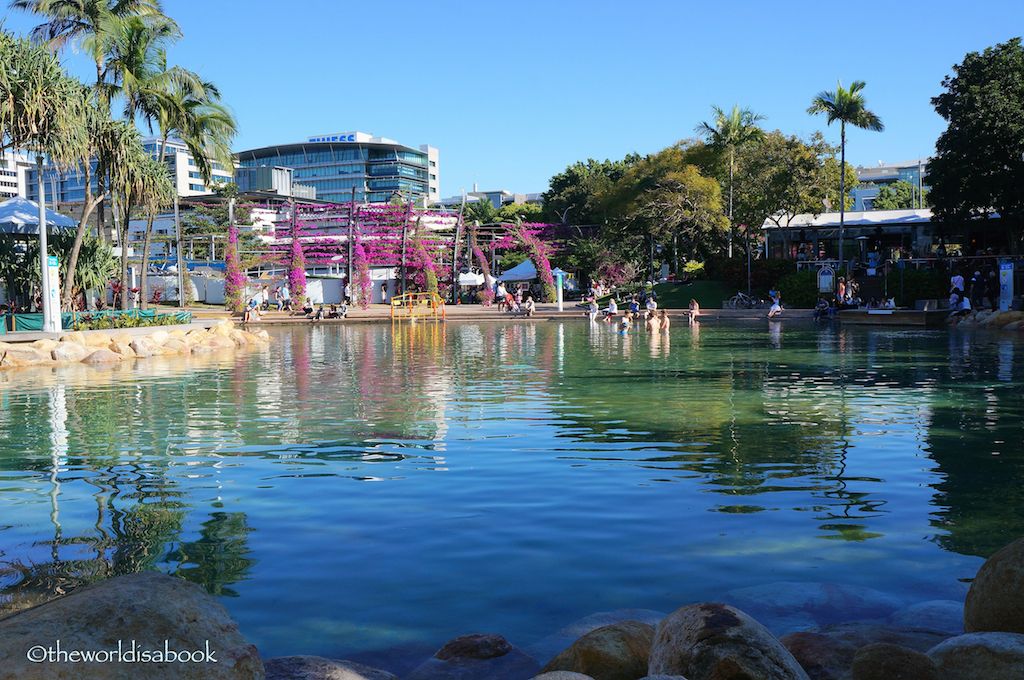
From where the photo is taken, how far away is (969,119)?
39719 mm

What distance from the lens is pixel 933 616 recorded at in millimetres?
5801

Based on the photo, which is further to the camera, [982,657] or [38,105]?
[38,105]

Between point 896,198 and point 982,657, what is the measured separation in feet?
340

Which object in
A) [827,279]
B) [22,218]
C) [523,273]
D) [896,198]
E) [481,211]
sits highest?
[896,198]

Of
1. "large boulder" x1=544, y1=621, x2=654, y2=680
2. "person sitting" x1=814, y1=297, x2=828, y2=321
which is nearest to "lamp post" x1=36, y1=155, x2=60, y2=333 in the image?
"large boulder" x1=544, y1=621, x2=654, y2=680

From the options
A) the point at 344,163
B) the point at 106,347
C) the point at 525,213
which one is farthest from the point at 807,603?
the point at 344,163

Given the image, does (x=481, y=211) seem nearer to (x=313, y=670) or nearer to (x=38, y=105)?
(x=38, y=105)

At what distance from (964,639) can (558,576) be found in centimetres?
317

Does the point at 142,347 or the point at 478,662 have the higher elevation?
the point at 142,347

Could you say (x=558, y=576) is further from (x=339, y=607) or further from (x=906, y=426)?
(x=906, y=426)

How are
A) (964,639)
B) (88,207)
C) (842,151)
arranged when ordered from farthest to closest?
(842,151)
(88,207)
(964,639)

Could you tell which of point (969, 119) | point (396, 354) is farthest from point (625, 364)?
point (969, 119)

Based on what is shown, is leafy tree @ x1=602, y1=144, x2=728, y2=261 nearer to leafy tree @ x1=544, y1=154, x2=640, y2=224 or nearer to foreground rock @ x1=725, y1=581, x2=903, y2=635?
leafy tree @ x1=544, y1=154, x2=640, y2=224

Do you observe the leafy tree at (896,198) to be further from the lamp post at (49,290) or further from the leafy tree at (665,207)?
the lamp post at (49,290)
